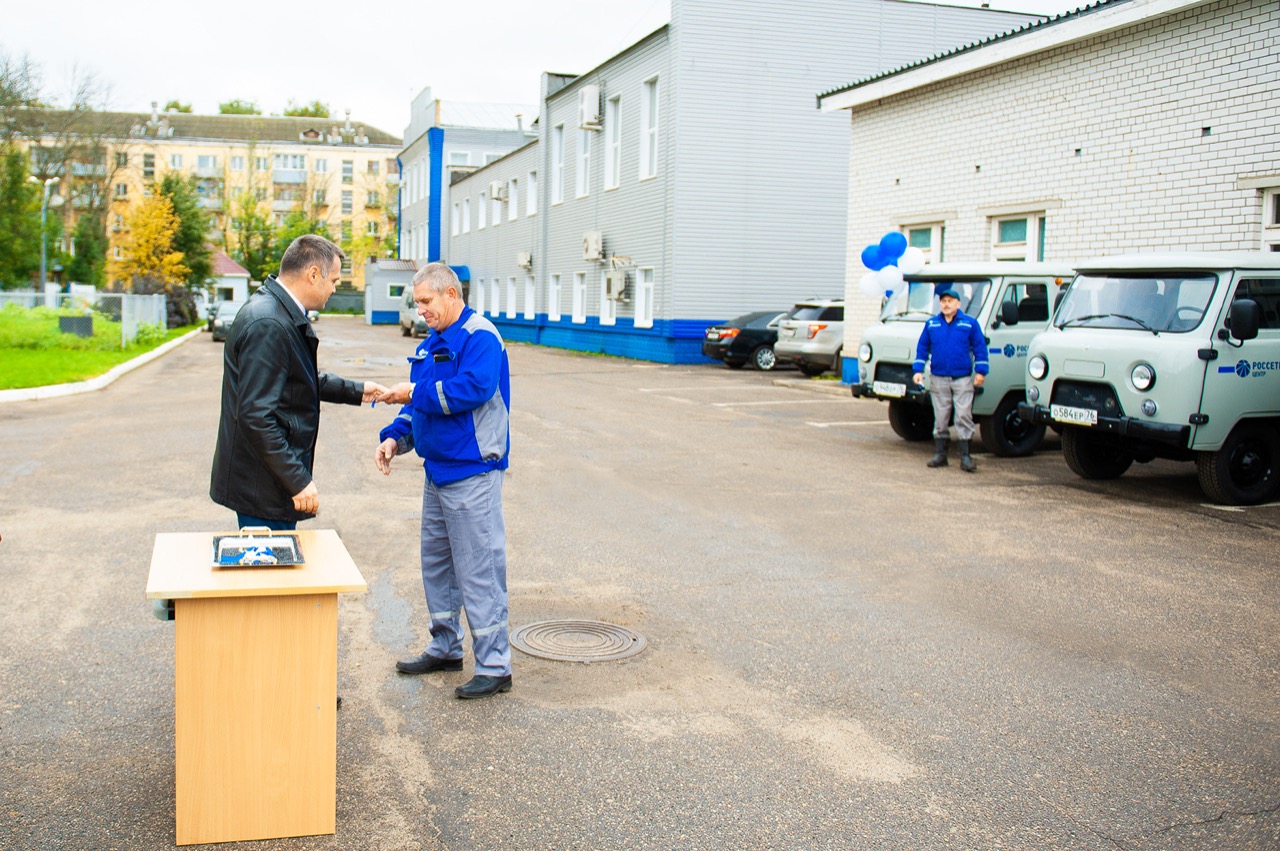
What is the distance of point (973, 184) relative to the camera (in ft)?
63.1

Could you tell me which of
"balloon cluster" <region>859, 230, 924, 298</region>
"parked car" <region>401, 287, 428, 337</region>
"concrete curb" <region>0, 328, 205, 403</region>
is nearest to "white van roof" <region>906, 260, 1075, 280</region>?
"balloon cluster" <region>859, 230, 924, 298</region>

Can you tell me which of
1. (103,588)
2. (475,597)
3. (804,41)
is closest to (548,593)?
(475,597)

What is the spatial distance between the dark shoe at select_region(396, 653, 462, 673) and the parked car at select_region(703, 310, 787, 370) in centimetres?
2223

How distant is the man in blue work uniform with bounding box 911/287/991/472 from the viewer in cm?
1230

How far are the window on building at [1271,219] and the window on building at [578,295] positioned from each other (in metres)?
25.6

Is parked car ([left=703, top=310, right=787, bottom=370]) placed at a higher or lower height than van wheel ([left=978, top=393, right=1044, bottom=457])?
higher

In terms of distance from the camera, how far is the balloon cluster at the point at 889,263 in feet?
50.8

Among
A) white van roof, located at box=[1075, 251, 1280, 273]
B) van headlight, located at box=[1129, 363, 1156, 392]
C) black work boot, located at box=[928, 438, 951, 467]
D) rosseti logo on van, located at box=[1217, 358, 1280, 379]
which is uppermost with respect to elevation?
white van roof, located at box=[1075, 251, 1280, 273]

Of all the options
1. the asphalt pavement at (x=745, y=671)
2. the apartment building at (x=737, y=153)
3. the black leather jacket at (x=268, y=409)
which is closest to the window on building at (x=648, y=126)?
the apartment building at (x=737, y=153)

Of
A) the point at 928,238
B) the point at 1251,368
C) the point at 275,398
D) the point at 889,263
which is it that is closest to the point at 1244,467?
the point at 1251,368

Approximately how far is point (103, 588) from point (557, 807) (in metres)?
4.05

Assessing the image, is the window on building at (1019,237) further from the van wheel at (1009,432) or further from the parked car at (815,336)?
the van wheel at (1009,432)

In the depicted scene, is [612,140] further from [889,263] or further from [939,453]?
[939,453]

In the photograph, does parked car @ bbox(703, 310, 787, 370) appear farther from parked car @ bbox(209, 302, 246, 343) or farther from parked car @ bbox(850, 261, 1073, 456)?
parked car @ bbox(209, 302, 246, 343)
